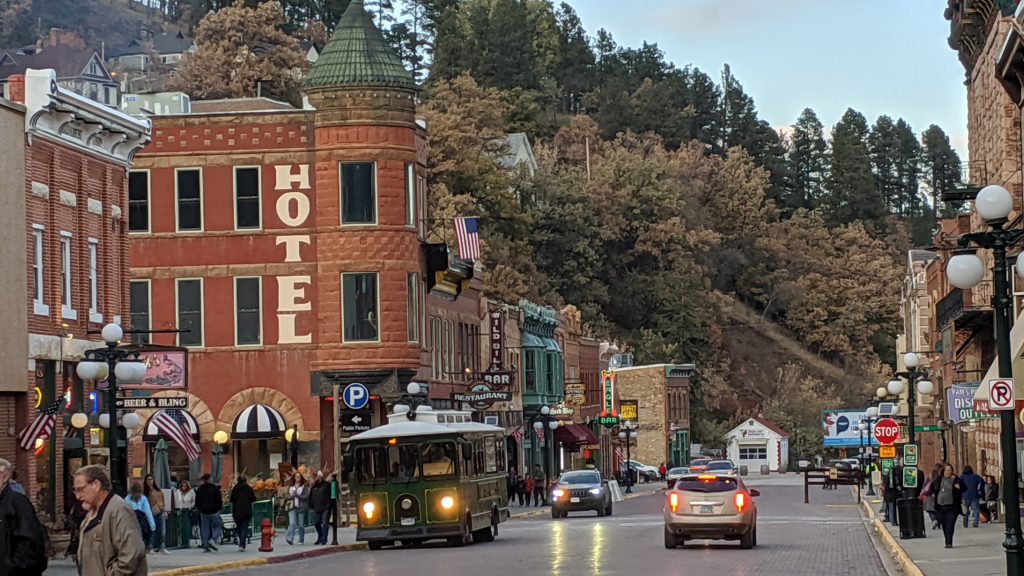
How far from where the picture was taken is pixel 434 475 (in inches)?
1484

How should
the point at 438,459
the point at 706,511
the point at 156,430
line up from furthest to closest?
the point at 156,430 → the point at 438,459 → the point at 706,511

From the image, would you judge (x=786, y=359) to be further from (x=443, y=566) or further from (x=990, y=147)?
(x=443, y=566)

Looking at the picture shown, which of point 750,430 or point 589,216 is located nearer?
point 589,216

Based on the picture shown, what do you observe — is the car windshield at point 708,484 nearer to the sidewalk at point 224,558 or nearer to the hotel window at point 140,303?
the sidewalk at point 224,558

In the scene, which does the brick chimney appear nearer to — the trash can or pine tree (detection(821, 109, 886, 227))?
the trash can

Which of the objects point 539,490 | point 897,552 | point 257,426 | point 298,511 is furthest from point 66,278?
point 539,490

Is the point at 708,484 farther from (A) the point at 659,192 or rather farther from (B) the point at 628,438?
(A) the point at 659,192

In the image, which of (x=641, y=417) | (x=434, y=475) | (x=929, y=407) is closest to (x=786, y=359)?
(x=641, y=417)

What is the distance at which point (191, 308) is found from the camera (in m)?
57.4

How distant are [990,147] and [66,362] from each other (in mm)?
24851

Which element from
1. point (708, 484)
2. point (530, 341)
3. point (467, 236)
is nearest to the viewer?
point (708, 484)

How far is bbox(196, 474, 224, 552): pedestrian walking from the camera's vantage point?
36.2 m

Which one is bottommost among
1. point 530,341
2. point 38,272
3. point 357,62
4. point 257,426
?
point 257,426

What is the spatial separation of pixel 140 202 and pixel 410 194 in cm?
831
